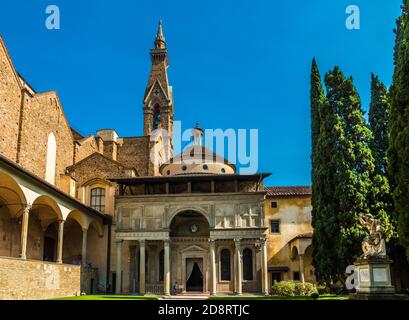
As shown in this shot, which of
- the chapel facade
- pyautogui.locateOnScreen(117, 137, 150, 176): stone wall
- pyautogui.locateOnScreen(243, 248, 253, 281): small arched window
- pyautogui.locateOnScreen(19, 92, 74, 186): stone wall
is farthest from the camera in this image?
pyautogui.locateOnScreen(117, 137, 150, 176): stone wall

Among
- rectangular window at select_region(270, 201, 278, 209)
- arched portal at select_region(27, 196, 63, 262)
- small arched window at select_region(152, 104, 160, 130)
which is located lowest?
arched portal at select_region(27, 196, 63, 262)

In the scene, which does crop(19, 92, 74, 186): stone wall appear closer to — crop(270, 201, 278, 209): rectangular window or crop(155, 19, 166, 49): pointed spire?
crop(270, 201, 278, 209): rectangular window

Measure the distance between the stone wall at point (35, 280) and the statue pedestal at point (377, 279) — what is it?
44.1 feet

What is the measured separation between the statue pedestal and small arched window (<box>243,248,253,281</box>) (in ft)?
46.7

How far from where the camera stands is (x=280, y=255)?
3130 cm

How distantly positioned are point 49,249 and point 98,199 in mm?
5186

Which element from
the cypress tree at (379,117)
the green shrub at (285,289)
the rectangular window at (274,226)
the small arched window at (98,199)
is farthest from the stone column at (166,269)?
the cypress tree at (379,117)

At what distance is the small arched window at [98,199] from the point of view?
3148 cm

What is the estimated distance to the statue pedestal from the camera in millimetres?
14500

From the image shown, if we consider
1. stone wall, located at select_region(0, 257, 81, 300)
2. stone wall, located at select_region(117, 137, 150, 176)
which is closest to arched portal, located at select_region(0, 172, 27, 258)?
stone wall, located at select_region(0, 257, 81, 300)

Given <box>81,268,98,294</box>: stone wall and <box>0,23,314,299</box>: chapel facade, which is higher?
<box>0,23,314,299</box>: chapel facade

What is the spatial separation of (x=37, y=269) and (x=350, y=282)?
1423 centimetres

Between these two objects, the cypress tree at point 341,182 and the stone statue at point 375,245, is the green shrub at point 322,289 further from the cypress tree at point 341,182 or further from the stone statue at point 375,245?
the stone statue at point 375,245
